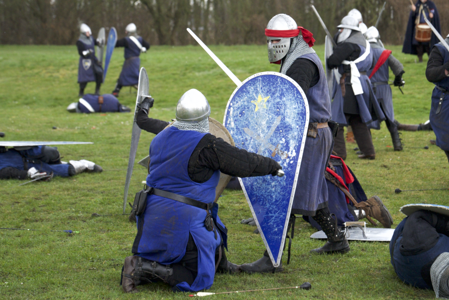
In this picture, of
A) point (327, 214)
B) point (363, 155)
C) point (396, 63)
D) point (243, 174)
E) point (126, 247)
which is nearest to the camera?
point (243, 174)

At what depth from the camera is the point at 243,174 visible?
9.93ft

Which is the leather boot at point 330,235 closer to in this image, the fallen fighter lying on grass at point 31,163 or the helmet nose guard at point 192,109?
the helmet nose guard at point 192,109

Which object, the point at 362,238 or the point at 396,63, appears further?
the point at 396,63

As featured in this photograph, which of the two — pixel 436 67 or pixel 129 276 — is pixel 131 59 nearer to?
pixel 436 67

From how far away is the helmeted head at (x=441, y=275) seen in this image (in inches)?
108

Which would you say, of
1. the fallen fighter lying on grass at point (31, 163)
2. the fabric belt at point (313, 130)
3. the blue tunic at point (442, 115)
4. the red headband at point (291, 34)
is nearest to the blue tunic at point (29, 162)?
the fallen fighter lying on grass at point (31, 163)

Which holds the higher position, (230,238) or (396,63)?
(396,63)

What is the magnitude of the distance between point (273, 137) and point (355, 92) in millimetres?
3897

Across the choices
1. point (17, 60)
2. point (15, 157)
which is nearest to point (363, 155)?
point (15, 157)

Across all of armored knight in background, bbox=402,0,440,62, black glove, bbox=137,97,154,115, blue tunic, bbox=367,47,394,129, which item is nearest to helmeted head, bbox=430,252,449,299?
black glove, bbox=137,97,154,115

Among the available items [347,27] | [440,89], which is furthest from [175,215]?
[347,27]

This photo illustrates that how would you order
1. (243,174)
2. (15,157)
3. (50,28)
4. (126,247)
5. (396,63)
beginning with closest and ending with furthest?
(243,174), (126,247), (15,157), (396,63), (50,28)

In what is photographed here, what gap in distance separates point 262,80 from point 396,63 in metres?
5.01

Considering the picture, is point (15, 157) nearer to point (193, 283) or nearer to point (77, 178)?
point (77, 178)
